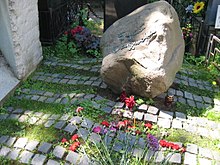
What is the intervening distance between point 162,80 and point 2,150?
1786 millimetres

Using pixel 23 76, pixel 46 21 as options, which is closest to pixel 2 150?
pixel 23 76

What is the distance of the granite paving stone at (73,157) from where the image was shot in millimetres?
2537

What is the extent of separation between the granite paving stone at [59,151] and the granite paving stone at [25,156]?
221 millimetres

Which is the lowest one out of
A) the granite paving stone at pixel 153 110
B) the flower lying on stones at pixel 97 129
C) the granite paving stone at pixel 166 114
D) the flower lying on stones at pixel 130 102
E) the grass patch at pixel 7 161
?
the grass patch at pixel 7 161

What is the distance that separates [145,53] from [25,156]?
5.44 feet

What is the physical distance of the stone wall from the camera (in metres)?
3.54

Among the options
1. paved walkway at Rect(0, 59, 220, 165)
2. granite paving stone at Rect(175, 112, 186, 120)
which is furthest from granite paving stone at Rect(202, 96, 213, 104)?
granite paving stone at Rect(175, 112, 186, 120)

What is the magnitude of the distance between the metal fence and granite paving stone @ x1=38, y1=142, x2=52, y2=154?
275cm

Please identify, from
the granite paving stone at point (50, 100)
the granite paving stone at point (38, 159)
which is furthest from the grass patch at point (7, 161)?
the granite paving stone at point (50, 100)

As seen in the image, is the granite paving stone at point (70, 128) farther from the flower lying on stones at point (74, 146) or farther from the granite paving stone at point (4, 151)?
the granite paving stone at point (4, 151)

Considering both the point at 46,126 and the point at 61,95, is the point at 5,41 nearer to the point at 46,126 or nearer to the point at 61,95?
the point at 61,95

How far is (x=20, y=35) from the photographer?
12.2 ft

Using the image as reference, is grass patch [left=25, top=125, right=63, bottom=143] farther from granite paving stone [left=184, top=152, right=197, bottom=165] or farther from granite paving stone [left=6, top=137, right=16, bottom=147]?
granite paving stone [left=184, top=152, right=197, bottom=165]

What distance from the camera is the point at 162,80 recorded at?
304 centimetres
